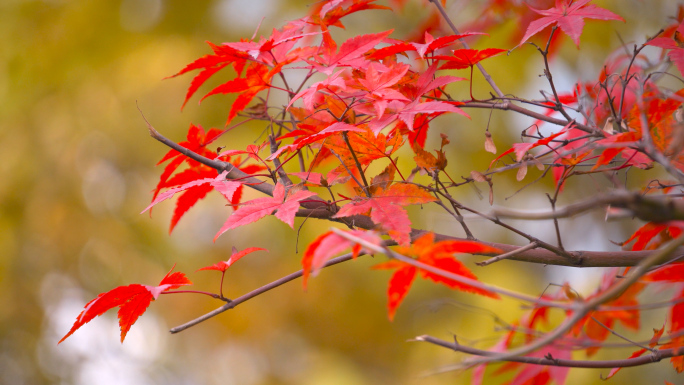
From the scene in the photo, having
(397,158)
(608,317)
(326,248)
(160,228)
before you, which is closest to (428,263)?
(326,248)

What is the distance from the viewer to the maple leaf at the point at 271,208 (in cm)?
45

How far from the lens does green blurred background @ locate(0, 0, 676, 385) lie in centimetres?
177

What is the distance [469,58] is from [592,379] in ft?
4.58

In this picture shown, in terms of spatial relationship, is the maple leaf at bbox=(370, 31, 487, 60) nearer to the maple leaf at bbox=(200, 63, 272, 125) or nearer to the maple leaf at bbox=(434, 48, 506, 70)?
the maple leaf at bbox=(434, 48, 506, 70)

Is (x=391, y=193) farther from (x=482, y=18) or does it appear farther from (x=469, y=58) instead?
(x=482, y=18)

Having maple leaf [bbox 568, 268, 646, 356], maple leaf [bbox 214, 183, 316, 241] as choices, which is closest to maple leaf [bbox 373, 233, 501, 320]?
maple leaf [bbox 214, 183, 316, 241]

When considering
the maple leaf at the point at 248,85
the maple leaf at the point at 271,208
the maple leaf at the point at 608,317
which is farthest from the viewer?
the maple leaf at the point at 608,317

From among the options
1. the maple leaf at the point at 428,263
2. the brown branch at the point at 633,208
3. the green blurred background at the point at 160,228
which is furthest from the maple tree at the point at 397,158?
the green blurred background at the point at 160,228

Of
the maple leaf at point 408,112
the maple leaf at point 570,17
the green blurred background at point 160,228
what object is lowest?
the green blurred background at point 160,228

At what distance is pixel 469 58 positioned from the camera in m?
0.55

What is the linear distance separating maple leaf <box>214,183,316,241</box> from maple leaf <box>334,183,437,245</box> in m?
0.04

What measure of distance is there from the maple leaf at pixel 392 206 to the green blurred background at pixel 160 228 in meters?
1.20

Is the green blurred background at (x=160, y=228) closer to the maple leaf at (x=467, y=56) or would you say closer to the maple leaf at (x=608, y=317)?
the maple leaf at (x=608, y=317)

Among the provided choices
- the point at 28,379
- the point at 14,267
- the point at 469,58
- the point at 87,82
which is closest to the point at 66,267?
the point at 14,267
